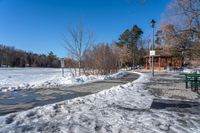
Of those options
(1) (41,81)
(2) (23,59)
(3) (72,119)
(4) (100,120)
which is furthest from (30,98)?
(2) (23,59)

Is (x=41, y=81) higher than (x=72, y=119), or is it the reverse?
(x=72, y=119)

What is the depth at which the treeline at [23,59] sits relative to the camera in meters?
112

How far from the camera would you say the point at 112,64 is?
90.8 feet

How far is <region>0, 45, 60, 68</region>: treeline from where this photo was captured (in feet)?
366

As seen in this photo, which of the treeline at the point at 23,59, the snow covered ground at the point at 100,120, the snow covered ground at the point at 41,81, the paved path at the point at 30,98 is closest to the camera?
the snow covered ground at the point at 100,120

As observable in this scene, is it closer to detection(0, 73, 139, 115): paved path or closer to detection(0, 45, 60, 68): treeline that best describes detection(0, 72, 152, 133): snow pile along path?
detection(0, 73, 139, 115): paved path

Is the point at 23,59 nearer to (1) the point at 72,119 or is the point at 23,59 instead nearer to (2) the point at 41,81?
(2) the point at 41,81

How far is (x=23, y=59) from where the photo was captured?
114m

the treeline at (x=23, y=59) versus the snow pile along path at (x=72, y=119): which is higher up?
the treeline at (x=23, y=59)

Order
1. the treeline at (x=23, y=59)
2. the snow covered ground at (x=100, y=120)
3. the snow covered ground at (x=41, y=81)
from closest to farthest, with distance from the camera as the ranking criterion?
the snow covered ground at (x=100, y=120), the snow covered ground at (x=41, y=81), the treeline at (x=23, y=59)

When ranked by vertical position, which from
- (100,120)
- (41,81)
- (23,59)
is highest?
(23,59)

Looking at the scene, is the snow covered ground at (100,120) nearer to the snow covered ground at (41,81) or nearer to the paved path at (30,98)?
the paved path at (30,98)

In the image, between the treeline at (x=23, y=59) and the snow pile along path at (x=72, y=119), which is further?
the treeline at (x=23, y=59)

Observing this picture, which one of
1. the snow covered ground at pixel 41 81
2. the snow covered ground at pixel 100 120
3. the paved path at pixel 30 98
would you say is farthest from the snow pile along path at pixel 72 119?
the snow covered ground at pixel 41 81
